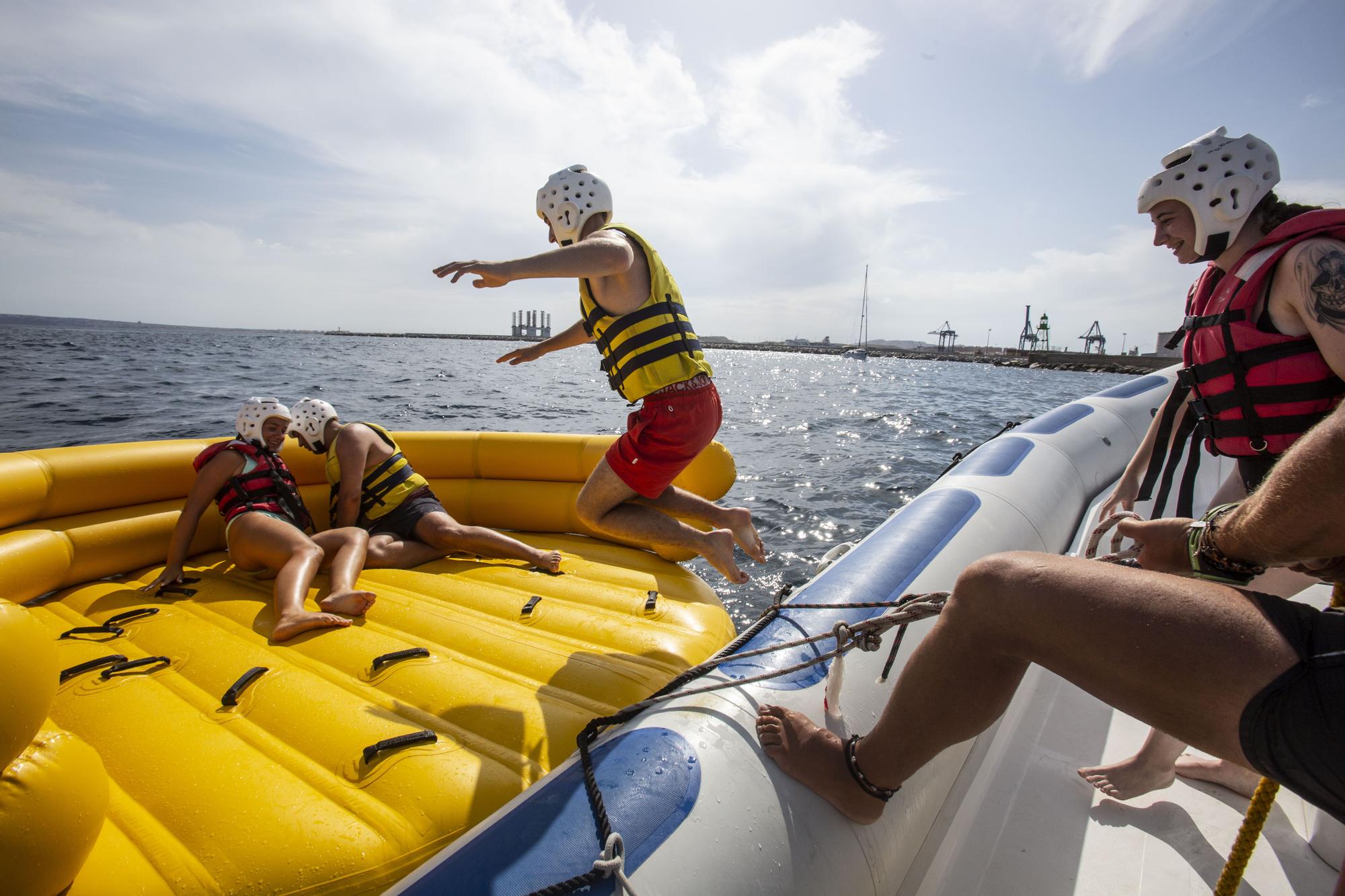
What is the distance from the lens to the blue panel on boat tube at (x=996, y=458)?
10.4 feet

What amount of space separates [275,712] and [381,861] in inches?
29.1

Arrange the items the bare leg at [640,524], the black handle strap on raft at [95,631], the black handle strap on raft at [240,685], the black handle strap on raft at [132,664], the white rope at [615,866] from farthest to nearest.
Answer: the bare leg at [640,524] < the black handle strap on raft at [95,631] < the black handle strap on raft at [132,664] < the black handle strap on raft at [240,685] < the white rope at [615,866]

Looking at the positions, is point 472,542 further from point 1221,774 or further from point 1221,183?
point 1221,183

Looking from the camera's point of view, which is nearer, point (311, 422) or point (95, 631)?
point (95, 631)

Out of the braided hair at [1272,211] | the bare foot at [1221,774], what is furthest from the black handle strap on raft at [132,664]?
the braided hair at [1272,211]

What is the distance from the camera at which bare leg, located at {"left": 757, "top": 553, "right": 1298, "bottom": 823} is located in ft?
2.75

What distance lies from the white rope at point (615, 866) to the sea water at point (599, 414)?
2826mm

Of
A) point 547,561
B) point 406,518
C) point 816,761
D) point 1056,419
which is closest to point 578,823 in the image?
point 816,761

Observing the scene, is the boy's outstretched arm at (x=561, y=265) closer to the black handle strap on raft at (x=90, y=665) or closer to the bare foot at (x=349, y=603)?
the bare foot at (x=349, y=603)

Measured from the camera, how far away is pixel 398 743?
1619 mm

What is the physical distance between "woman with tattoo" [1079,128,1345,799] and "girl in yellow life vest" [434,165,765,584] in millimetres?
1491

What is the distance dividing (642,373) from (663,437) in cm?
26

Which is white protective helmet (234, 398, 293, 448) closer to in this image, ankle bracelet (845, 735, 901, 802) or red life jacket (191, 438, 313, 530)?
red life jacket (191, 438, 313, 530)

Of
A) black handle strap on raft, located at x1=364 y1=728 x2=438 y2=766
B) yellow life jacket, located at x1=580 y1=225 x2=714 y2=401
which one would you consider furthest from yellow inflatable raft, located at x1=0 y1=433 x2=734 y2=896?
Answer: yellow life jacket, located at x1=580 y1=225 x2=714 y2=401
